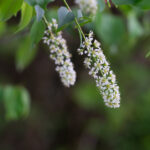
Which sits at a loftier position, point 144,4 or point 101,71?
point 144,4

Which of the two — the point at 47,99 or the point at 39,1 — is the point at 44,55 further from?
the point at 39,1

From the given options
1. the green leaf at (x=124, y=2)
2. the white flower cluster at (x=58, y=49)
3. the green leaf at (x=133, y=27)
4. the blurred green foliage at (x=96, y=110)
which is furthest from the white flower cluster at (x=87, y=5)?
the blurred green foliage at (x=96, y=110)

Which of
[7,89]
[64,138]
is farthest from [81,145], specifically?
[7,89]

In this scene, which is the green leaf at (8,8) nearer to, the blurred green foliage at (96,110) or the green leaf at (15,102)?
the green leaf at (15,102)

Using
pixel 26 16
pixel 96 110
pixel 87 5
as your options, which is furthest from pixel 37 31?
pixel 96 110

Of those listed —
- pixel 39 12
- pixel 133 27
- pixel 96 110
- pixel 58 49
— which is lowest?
pixel 96 110

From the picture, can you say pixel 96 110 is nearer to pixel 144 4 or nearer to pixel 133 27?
pixel 133 27

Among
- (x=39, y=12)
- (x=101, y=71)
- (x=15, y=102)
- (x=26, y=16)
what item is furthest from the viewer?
(x=15, y=102)

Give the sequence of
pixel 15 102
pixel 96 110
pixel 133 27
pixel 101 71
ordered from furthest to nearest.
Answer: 1. pixel 96 110
2. pixel 133 27
3. pixel 15 102
4. pixel 101 71
